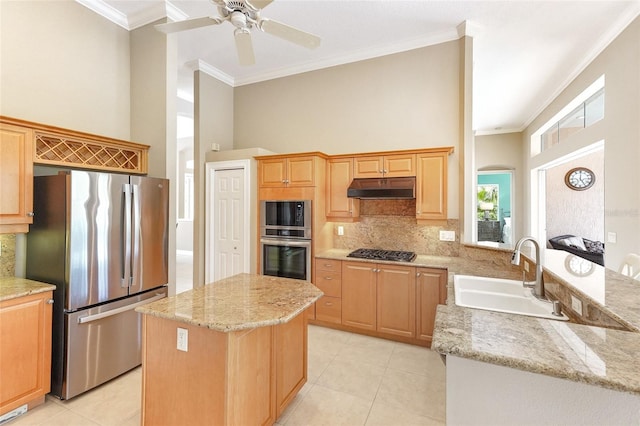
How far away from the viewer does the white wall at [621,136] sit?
2961mm

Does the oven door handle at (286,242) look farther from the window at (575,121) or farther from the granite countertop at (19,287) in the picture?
the window at (575,121)

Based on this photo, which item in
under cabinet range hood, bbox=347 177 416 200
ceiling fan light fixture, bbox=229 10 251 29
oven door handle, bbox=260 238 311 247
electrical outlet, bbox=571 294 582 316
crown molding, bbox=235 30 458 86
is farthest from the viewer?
oven door handle, bbox=260 238 311 247

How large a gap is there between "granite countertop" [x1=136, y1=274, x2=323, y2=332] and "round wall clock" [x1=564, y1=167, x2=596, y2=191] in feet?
24.4

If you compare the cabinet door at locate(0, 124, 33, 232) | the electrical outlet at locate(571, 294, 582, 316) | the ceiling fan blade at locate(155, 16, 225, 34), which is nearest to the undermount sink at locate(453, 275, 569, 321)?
the electrical outlet at locate(571, 294, 582, 316)

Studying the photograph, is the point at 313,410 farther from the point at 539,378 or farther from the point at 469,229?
the point at 469,229

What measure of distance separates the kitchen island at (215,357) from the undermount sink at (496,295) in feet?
3.85

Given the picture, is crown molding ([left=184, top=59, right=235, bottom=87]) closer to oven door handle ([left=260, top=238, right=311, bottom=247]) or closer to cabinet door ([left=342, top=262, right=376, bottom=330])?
oven door handle ([left=260, top=238, right=311, bottom=247])

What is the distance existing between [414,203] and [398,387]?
6.90 feet

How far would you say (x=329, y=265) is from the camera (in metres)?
3.51

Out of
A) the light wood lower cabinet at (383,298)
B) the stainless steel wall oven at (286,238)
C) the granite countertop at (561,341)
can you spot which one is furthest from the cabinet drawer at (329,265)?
the granite countertop at (561,341)

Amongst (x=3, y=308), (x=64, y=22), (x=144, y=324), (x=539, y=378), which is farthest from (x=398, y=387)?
(x=64, y=22)

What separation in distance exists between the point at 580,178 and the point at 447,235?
5405mm

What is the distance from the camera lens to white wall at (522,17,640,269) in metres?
2.96

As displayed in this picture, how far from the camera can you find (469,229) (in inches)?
132
